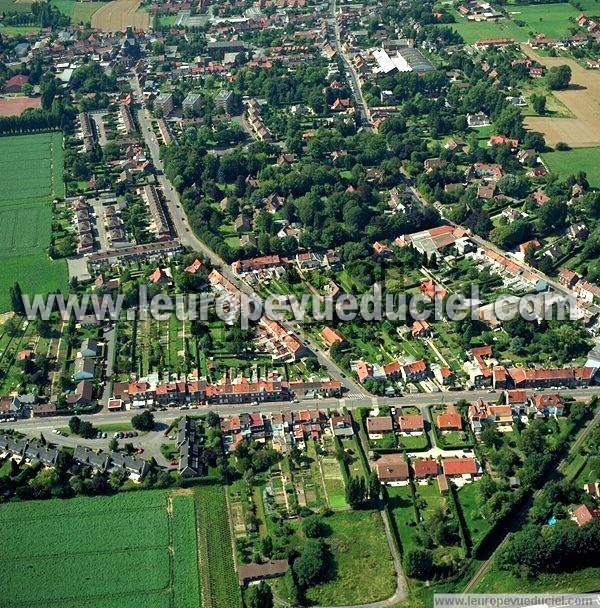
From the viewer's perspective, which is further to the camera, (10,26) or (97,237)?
(10,26)

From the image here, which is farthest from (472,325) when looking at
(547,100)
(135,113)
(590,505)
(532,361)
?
(135,113)

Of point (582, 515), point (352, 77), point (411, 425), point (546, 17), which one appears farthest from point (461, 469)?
point (546, 17)

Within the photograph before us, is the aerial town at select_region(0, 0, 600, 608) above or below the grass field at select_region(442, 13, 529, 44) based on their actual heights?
below

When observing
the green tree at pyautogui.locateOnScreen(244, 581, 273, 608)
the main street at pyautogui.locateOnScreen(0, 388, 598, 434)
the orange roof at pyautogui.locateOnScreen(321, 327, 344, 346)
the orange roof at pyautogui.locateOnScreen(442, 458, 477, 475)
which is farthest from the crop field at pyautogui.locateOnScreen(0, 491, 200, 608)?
the orange roof at pyautogui.locateOnScreen(321, 327, 344, 346)

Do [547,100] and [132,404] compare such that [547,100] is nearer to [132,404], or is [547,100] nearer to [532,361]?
[532,361]

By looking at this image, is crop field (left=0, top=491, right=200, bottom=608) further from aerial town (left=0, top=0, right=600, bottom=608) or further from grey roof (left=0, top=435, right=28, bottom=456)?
grey roof (left=0, top=435, right=28, bottom=456)

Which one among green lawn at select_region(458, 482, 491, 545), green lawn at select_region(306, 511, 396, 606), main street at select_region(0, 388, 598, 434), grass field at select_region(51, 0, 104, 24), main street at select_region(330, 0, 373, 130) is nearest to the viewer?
green lawn at select_region(306, 511, 396, 606)
